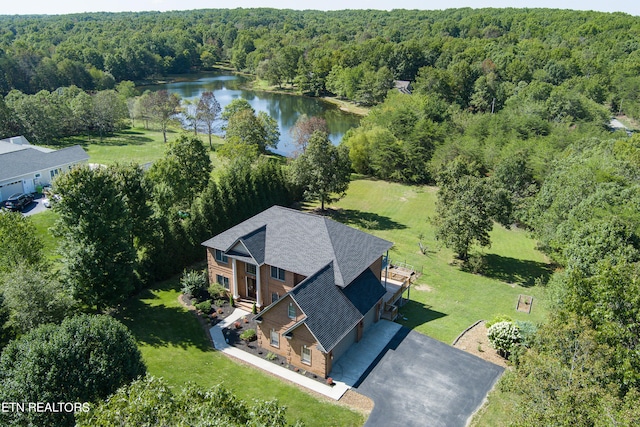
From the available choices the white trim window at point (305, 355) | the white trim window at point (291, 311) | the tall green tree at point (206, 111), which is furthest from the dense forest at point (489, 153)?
the tall green tree at point (206, 111)

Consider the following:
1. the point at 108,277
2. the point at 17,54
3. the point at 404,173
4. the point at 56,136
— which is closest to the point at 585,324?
the point at 108,277

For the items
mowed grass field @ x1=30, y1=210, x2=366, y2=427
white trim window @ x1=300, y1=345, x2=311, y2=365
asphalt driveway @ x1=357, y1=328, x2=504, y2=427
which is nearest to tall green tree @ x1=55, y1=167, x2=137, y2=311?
mowed grass field @ x1=30, y1=210, x2=366, y2=427

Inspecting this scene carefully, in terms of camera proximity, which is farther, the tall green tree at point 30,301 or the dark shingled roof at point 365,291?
the dark shingled roof at point 365,291

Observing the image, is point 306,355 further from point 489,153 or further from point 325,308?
point 489,153

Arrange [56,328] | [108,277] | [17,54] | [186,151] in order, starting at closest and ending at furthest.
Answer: [56,328]
[108,277]
[186,151]
[17,54]

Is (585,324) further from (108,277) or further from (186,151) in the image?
(186,151)

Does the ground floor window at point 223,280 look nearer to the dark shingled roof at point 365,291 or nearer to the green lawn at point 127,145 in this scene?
the dark shingled roof at point 365,291
